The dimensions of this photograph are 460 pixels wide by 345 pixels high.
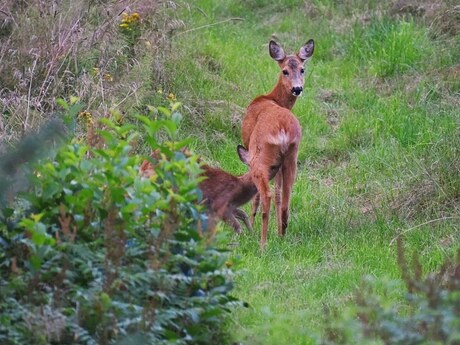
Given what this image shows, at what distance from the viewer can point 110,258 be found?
5562 millimetres

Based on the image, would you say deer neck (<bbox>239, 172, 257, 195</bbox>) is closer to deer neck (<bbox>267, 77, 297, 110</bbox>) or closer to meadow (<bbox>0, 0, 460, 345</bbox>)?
meadow (<bbox>0, 0, 460, 345</bbox>)

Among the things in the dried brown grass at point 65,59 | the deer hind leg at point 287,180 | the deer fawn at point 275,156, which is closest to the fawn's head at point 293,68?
the deer fawn at point 275,156

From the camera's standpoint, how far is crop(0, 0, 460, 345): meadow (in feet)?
25.5

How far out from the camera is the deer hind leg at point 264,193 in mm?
8914

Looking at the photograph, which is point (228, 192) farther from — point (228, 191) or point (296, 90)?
point (296, 90)

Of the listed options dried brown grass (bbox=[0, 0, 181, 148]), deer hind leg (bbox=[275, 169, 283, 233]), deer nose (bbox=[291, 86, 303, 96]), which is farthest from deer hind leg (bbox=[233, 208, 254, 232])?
deer nose (bbox=[291, 86, 303, 96])

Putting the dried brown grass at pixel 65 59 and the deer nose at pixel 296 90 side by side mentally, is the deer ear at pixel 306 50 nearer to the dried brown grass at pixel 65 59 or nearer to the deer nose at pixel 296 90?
the deer nose at pixel 296 90

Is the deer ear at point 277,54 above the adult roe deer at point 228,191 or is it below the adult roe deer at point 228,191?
above

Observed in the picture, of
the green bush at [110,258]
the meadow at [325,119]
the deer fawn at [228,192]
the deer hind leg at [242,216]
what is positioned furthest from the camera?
the deer hind leg at [242,216]

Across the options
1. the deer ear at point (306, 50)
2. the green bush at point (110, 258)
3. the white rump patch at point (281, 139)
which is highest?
the deer ear at point (306, 50)

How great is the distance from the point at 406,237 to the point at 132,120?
10.6ft

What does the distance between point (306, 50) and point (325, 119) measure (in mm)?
928

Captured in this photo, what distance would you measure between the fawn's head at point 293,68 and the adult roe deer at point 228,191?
1599 millimetres

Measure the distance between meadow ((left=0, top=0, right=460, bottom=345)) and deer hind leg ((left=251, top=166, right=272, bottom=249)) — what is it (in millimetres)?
95
